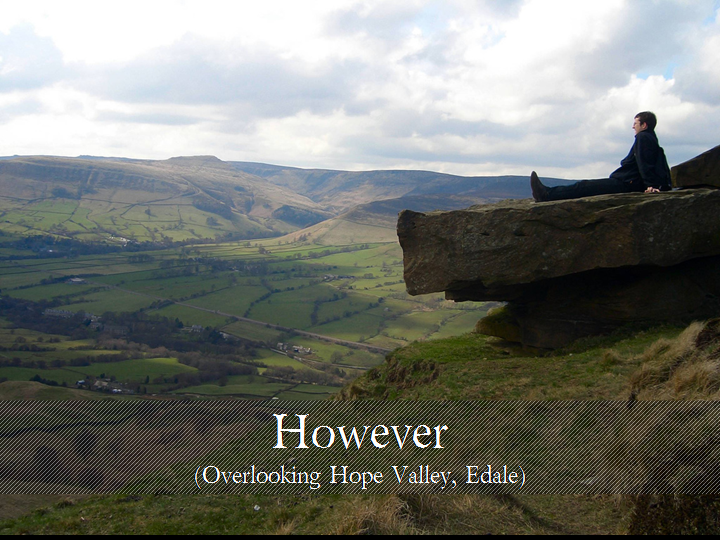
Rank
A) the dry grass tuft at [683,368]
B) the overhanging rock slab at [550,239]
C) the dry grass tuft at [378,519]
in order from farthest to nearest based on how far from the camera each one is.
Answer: the overhanging rock slab at [550,239] → the dry grass tuft at [683,368] → the dry grass tuft at [378,519]

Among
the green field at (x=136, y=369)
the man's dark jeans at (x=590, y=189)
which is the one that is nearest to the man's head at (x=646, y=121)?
the man's dark jeans at (x=590, y=189)

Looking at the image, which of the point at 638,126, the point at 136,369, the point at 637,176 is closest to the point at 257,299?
the point at 136,369

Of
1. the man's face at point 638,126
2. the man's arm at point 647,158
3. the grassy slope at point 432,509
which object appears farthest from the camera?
the man's face at point 638,126

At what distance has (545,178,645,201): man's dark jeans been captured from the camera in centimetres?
1521

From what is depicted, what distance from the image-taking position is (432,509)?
24.0ft

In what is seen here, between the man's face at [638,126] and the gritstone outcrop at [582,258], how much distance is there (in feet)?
6.20

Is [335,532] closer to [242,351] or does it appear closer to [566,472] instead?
[566,472]

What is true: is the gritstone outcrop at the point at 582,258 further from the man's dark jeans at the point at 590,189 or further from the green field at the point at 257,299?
the green field at the point at 257,299

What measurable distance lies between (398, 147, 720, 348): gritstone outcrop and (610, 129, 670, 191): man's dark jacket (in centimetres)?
86

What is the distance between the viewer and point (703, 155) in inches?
606

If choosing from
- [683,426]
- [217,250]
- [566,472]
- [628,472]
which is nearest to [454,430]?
[566,472]

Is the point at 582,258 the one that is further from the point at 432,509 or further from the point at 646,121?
the point at 432,509

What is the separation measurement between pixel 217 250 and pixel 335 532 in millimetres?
193674

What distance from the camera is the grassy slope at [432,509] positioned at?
22.6 feet
